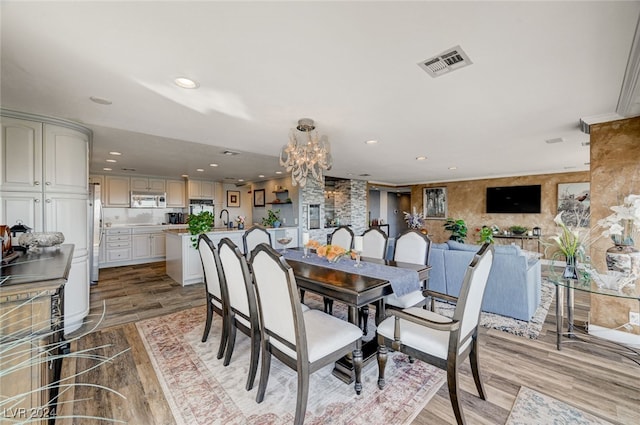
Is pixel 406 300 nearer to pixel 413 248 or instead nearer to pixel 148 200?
pixel 413 248

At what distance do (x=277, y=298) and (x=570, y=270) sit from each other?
9.13 ft

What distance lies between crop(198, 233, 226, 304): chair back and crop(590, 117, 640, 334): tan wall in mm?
3781

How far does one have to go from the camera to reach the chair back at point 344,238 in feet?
12.6

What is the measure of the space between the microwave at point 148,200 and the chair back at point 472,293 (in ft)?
24.7

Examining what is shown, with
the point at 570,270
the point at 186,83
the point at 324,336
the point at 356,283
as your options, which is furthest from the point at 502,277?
the point at 186,83

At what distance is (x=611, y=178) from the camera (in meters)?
2.81

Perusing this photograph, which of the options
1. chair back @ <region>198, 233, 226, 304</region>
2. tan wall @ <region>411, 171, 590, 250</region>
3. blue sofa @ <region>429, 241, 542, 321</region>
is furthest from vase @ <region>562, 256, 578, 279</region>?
tan wall @ <region>411, 171, 590, 250</region>

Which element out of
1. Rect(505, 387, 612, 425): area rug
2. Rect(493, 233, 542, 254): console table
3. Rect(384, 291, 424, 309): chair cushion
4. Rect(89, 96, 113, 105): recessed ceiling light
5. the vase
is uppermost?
Rect(89, 96, 113, 105): recessed ceiling light

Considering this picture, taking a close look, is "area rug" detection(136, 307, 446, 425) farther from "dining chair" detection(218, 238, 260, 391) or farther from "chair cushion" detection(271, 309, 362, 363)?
"chair cushion" detection(271, 309, 362, 363)

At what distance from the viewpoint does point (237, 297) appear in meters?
2.23

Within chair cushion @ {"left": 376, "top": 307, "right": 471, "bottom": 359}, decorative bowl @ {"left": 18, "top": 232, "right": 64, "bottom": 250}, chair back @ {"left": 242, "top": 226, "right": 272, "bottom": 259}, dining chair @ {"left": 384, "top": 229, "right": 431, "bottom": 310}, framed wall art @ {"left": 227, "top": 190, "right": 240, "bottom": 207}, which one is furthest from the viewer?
framed wall art @ {"left": 227, "top": 190, "right": 240, "bottom": 207}

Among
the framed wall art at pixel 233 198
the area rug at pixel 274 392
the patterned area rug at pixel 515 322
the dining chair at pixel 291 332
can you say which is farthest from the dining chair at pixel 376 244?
the framed wall art at pixel 233 198

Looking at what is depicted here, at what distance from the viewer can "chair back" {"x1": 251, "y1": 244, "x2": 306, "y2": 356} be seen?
1.65 metres

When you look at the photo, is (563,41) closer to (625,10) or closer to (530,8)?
(625,10)
